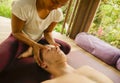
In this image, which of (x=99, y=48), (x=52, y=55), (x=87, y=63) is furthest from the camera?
(x=99, y=48)

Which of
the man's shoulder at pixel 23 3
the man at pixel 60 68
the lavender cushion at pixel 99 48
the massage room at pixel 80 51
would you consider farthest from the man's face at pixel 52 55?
the lavender cushion at pixel 99 48

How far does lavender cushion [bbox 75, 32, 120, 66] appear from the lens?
2.90m

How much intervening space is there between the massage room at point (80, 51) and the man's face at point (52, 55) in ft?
0.77

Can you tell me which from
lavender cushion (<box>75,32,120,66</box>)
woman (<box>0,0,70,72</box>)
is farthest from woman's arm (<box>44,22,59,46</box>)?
lavender cushion (<box>75,32,120,66</box>)

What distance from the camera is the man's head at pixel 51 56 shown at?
5.45 ft

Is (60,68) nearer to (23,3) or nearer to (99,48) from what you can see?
(23,3)

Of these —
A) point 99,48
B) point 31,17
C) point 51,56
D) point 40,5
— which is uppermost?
point 40,5

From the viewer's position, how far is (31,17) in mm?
1677

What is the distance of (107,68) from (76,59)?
0.45 m

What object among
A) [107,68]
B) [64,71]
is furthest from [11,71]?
[107,68]

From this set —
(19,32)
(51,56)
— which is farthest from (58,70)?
(19,32)

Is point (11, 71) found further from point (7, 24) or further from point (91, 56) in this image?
point (7, 24)

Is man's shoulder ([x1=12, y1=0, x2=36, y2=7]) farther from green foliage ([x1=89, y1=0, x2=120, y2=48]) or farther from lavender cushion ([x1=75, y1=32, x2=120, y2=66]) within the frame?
green foliage ([x1=89, y1=0, x2=120, y2=48])

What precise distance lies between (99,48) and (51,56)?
1515 mm
